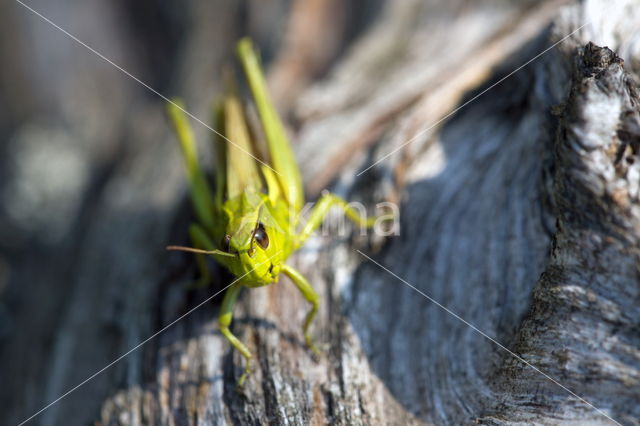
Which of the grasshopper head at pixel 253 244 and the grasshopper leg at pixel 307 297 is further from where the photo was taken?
the grasshopper leg at pixel 307 297

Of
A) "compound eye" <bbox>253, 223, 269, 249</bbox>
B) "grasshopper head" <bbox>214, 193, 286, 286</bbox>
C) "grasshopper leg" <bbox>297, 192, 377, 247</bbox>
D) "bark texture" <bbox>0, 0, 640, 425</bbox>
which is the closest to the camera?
"bark texture" <bbox>0, 0, 640, 425</bbox>

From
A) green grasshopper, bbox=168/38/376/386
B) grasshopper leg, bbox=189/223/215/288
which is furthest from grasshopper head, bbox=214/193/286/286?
grasshopper leg, bbox=189/223/215/288

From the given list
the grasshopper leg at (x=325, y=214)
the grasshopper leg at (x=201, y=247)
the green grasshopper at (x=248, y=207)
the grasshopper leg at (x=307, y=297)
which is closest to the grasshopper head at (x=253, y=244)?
the green grasshopper at (x=248, y=207)

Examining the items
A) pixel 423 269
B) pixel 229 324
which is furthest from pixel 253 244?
pixel 423 269

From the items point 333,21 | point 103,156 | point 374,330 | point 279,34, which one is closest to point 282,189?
point 374,330

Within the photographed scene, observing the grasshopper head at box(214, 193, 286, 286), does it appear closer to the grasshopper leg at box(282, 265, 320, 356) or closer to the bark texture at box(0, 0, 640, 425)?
the grasshopper leg at box(282, 265, 320, 356)

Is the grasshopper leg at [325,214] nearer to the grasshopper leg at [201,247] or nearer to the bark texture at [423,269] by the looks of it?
the bark texture at [423,269]

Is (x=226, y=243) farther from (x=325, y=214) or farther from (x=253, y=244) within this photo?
(x=325, y=214)

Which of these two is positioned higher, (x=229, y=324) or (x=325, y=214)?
(x=325, y=214)
